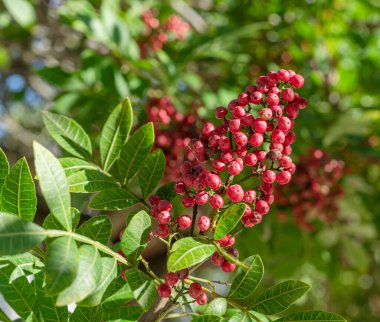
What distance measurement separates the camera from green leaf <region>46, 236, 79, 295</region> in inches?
28.2

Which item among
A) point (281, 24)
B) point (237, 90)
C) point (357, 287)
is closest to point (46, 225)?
point (237, 90)

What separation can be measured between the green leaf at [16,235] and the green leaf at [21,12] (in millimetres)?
1516

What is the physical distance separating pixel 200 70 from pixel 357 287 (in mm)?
2016

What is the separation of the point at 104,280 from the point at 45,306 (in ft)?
0.46

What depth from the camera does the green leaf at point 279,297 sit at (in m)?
0.96

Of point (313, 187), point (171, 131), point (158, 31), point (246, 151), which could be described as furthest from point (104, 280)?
point (158, 31)

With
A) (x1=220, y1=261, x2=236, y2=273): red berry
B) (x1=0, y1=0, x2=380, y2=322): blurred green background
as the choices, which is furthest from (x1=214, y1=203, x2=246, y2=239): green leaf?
(x1=0, y1=0, x2=380, y2=322): blurred green background

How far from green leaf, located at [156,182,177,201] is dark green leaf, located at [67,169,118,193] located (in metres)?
0.09

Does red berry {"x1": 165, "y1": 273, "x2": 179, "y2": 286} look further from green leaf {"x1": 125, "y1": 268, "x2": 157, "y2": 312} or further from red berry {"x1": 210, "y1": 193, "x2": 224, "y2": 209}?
red berry {"x1": 210, "y1": 193, "x2": 224, "y2": 209}

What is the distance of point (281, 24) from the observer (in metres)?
2.72

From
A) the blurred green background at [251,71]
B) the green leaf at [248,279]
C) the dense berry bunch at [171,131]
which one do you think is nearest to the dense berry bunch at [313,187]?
the blurred green background at [251,71]

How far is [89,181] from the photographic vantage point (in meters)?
1.06

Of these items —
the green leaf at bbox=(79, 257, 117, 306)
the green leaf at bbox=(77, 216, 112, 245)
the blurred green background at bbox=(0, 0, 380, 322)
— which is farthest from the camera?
the blurred green background at bbox=(0, 0, 380, 322)

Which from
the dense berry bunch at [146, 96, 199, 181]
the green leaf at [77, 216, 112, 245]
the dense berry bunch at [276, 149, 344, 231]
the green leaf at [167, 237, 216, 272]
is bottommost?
the dense berry bunch at [276, 149, 344, 231]
